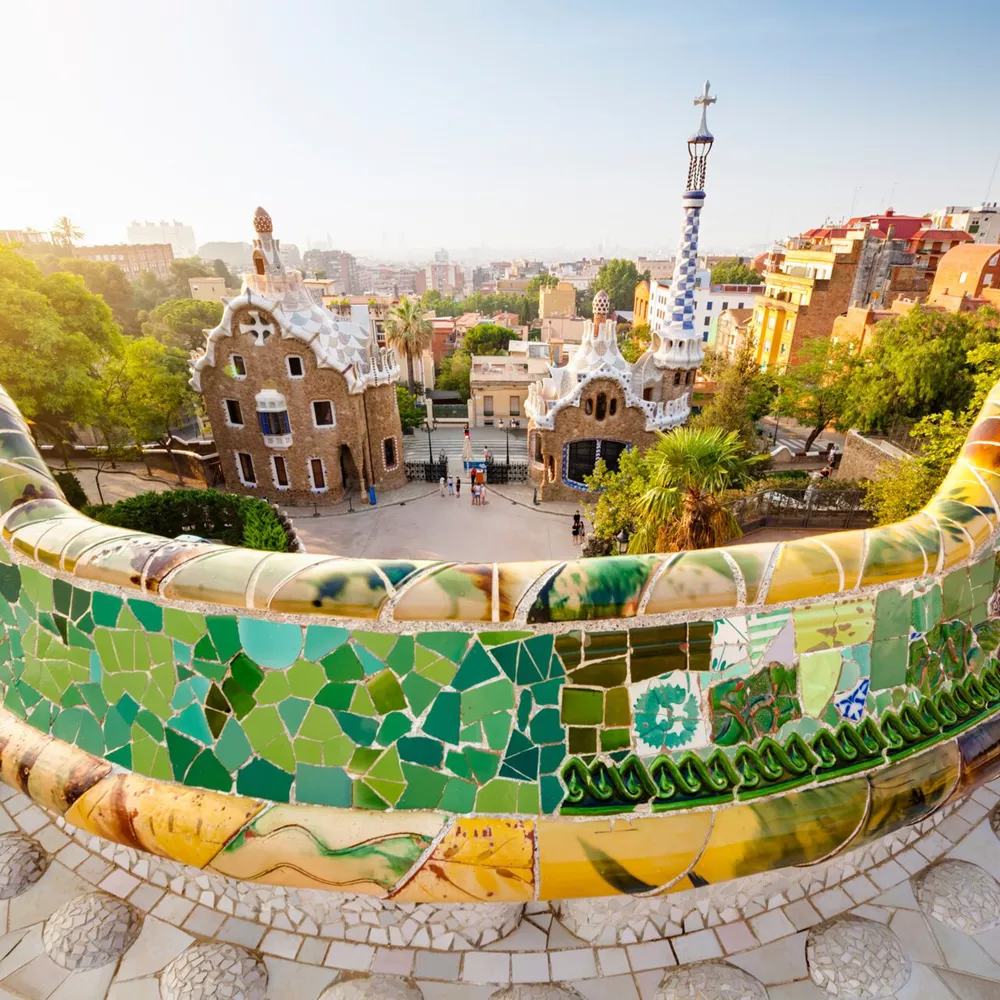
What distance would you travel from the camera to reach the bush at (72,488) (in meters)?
18.9

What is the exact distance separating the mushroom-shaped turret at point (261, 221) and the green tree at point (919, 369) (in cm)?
2405

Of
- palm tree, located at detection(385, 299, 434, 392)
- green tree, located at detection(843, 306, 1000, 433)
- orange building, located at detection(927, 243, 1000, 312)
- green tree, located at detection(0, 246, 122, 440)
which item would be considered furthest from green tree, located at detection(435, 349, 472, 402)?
orange building, located at detection(927, 243, 1000, 312)

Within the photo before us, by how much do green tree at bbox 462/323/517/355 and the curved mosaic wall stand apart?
52.6 m

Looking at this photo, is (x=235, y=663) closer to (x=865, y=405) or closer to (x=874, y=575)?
(x=874, y=575)

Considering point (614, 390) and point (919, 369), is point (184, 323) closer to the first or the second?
point (614, 390)

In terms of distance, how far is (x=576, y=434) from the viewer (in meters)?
23.8

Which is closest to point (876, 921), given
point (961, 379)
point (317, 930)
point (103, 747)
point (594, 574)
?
point (594, 574)

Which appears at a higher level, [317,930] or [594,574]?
[594,574]

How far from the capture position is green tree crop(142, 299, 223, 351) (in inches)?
2014

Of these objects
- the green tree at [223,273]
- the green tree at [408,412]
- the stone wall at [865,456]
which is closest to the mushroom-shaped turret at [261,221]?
the green tree at [408,412]

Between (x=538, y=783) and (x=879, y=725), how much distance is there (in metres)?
3.24

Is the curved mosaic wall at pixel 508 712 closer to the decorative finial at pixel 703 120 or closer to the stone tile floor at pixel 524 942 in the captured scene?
the stone tile floor at pixel 524 942

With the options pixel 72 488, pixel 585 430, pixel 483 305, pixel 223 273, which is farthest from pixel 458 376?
pixel 223 273

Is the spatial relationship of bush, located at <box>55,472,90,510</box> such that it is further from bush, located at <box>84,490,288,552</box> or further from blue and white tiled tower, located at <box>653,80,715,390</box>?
blue and white tiled tower, located at <box>653,80,715,390</box>
